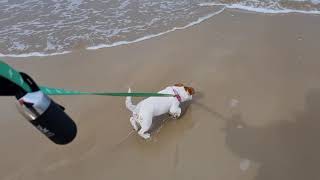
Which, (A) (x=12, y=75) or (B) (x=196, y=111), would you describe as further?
(B) (x=196, y=111)

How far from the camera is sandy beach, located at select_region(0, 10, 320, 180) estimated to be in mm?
3477

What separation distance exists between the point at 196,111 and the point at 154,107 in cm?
48

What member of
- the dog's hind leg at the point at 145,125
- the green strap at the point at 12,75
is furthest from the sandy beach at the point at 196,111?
the green strap at the point at 12,75

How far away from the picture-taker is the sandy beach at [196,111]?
137 inches

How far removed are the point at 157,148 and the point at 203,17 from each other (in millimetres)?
2853

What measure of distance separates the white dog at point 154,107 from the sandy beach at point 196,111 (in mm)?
123

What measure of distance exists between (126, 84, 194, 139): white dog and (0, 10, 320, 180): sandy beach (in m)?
0.12

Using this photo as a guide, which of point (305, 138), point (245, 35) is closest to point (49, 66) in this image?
point (245, 35)

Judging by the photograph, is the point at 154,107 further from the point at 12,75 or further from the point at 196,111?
the point at 12,75

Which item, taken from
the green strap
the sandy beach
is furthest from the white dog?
the green strap

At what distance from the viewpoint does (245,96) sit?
4.16 metres

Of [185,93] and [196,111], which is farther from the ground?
[185,93]

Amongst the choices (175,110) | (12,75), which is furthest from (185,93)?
(12,75)

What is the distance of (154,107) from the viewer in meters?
3.79
